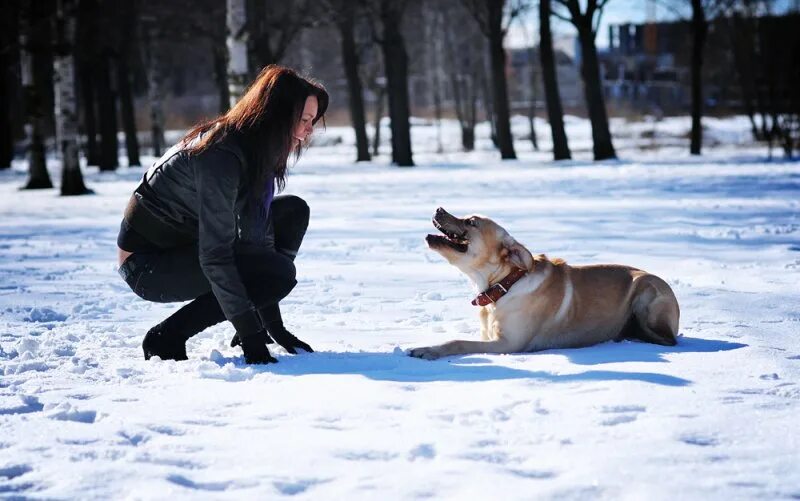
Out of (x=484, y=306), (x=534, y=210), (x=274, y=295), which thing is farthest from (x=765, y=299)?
(x=534, y=210)

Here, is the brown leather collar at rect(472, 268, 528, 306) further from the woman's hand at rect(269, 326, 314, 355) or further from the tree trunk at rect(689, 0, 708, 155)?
the tree trunk at rect(689, 0, 708, 155)

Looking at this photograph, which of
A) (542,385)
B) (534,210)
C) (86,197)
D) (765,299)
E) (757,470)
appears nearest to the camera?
A: (757,470)

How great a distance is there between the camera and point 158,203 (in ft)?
17.4

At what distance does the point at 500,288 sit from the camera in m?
5.65

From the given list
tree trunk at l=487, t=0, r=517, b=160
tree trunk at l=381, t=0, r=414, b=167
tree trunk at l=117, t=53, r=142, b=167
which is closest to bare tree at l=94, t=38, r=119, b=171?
tree trunk at l=117, t=53, r=142, b=167

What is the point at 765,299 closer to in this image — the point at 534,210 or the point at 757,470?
the point at 757,470

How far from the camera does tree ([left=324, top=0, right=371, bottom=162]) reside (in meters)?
27.7

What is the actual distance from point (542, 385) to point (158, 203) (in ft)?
7.10

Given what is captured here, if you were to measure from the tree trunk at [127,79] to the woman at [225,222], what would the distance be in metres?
27.6

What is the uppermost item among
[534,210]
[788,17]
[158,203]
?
[788,17]

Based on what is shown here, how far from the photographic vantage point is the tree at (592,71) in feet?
90.3

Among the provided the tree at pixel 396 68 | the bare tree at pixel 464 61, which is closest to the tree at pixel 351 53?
the tree at pixel 396 68

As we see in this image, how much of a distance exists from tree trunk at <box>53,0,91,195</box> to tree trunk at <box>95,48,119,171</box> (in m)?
10.8

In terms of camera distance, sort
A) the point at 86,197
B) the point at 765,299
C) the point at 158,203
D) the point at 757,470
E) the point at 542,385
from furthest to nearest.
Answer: the point at 86,197 → the point at 765,299 → the point at 158,203 → the point at 542,385 → the point at 757,470
